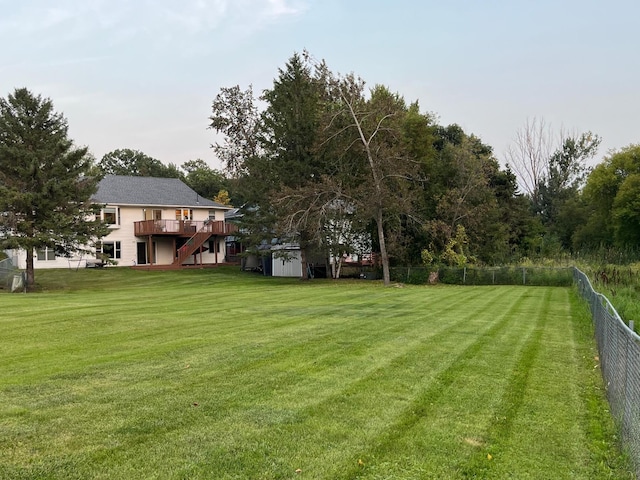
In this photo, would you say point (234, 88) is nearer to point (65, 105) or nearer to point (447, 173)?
point (65, 105)

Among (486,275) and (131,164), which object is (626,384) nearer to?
(486,275)

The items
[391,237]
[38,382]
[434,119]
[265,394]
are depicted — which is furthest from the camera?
[434,119]

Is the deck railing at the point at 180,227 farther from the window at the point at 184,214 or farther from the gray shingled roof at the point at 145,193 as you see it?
the gray shingled roof at the point at 145,193

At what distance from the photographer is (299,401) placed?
18.3 ft

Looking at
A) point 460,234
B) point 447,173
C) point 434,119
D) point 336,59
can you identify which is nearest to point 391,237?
point 460,234

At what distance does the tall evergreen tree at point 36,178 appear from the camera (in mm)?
22781

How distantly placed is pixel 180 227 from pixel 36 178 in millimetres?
14318

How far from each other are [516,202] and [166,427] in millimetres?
43009

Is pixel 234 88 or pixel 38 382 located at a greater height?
pixel 234 88

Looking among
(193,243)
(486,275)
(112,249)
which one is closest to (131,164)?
(112,249)

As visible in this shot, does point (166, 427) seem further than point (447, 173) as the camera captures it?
No

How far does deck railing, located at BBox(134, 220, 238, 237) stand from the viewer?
36344mm

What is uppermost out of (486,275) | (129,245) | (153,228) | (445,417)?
(153,228)

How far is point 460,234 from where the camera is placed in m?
30.4
